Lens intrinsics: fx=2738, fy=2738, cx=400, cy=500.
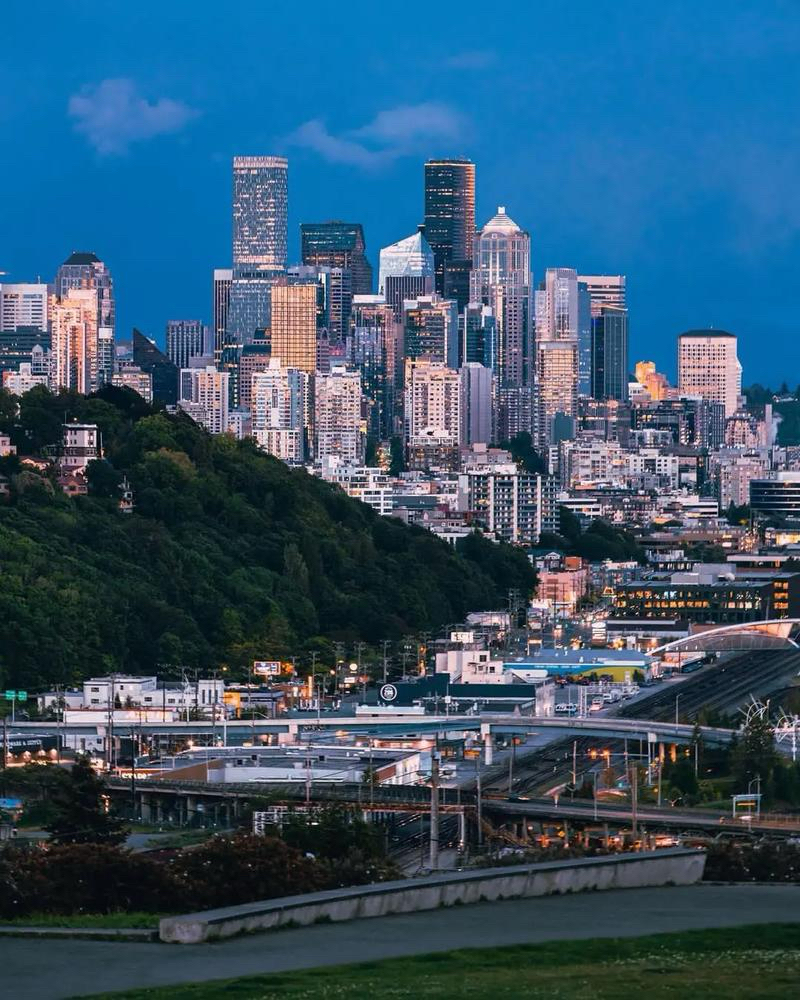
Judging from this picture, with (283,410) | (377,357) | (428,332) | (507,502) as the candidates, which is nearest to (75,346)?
(283,410)

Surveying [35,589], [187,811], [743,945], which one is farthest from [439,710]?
[743,945]

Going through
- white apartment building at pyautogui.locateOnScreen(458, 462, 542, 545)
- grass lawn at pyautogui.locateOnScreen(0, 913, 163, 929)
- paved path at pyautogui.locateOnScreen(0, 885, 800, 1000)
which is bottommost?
grass lawn at pyautogui.locateOnScreen(0, 913, 163, 929)

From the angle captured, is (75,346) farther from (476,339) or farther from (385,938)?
(385,938)

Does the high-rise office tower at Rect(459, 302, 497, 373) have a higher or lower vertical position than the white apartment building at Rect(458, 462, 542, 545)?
higher

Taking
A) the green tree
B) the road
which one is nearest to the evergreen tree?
the road

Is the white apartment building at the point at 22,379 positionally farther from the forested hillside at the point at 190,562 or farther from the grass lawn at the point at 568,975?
the grass lawn at the point at 568,975

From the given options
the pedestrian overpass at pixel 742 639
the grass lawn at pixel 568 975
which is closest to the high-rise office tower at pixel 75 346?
the pedestrian overpass at pixel 742 639

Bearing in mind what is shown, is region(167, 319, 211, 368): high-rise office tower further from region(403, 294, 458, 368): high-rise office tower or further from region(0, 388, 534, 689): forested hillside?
region(0, 388, 534, 689): forested hillside

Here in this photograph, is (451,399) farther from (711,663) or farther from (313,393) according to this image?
(711,663)
